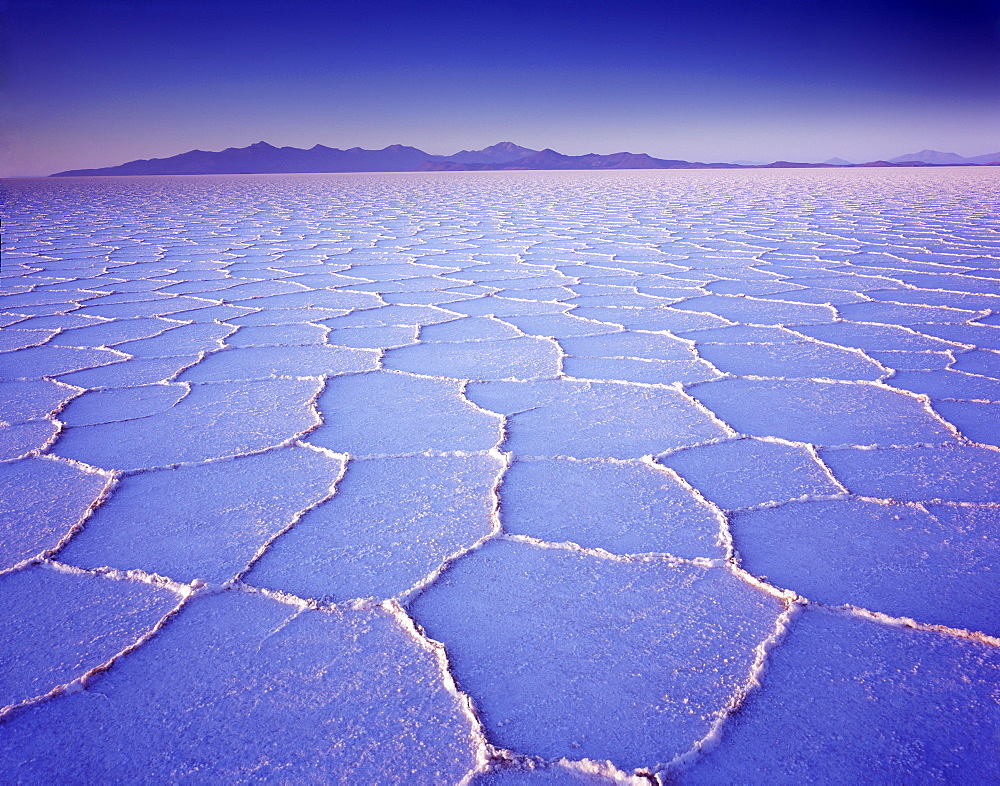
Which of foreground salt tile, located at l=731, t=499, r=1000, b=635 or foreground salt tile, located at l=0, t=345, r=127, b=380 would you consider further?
foreground salt tile, located at l=0, t=345, r=127, b=380

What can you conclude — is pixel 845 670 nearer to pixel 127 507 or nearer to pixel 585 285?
pixel 127 507

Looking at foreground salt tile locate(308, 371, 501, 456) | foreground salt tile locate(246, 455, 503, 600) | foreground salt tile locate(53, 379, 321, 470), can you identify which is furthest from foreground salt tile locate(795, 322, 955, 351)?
foreground salt tile locate(53, 379, 321, 470)

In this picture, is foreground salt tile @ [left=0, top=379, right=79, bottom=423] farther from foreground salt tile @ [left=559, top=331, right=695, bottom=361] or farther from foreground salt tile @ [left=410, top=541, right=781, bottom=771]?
foreground salt tile @ [left=559, top=331, right=695, bottom=361]

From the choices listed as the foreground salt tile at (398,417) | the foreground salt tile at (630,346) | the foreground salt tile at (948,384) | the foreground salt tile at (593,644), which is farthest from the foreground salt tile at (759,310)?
the foreground salt tile at (593,644)

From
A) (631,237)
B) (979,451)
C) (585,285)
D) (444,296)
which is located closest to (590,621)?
(979,451)

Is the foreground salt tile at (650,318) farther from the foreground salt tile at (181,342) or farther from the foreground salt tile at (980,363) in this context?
the foreground salt tile at (181,342)

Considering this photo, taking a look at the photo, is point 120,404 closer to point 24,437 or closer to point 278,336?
point 24,437
